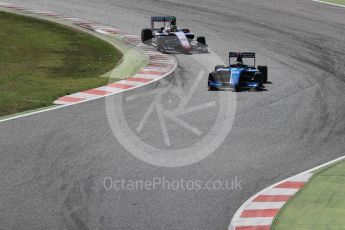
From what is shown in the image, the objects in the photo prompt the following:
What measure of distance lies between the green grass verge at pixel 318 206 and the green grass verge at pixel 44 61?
9534 millimetres

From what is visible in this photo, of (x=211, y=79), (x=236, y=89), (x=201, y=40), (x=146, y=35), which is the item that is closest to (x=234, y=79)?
(x=236, y=89)

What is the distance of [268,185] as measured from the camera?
17625 mm

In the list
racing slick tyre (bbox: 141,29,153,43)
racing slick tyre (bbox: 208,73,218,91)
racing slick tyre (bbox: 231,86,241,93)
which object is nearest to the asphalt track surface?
racing slick tyre (bbox: 208,73,218,91)

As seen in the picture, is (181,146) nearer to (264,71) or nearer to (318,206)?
(318,206)

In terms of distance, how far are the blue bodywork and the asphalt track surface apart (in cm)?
52

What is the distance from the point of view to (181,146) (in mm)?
20266

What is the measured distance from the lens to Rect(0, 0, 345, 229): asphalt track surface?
1555 centimetres

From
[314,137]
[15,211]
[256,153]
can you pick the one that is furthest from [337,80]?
[15,211]

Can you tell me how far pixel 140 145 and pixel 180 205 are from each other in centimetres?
428

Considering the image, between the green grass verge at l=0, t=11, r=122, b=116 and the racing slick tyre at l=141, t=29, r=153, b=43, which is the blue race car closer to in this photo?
the green grass verge at l=0, t=11, r=122, b=116

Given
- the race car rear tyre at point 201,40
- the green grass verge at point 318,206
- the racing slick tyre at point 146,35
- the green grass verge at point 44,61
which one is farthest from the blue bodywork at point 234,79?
the green grass verge at point 318,206

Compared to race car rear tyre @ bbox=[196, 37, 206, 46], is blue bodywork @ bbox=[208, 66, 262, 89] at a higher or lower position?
higher

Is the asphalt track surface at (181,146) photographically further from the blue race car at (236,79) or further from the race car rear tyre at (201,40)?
the race car rear tyre at (201,40)

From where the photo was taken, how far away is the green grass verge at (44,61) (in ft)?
84.0
